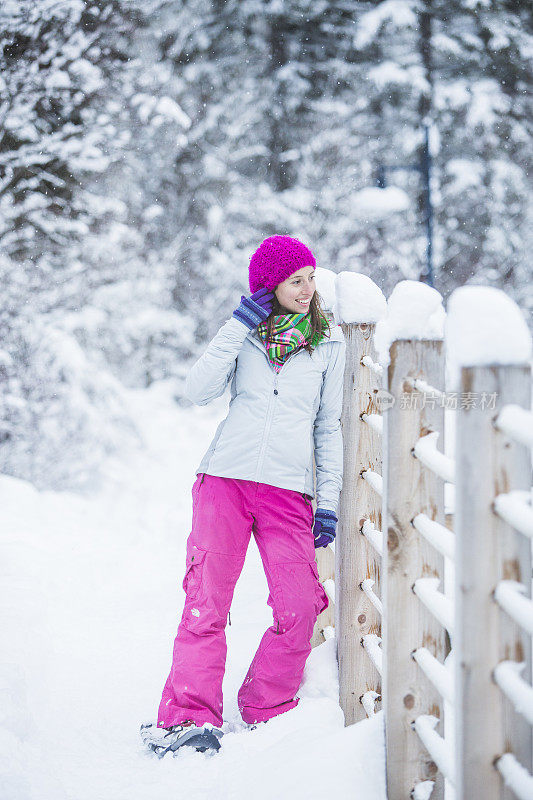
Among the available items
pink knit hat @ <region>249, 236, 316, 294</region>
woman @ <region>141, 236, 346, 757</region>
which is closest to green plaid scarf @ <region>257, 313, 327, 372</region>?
woman @ <region>141, 236, 346, 757</region>

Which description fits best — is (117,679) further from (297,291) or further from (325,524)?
(297,291)

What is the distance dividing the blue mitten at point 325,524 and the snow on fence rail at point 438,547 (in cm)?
7

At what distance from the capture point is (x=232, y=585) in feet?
8.96

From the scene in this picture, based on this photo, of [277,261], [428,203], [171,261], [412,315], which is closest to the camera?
[412,315]

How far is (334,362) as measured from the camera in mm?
2746

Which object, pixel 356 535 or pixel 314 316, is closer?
pixel 356 535

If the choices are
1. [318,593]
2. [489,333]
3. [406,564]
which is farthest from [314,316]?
[489,333]

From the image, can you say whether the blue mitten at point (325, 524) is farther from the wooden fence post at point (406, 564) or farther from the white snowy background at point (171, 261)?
the wooden fence post at point (406, 564)

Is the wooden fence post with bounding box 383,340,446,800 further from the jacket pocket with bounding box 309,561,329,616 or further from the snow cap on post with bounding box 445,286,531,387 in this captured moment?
the jacket pocket with bounding box 309,561,329,616

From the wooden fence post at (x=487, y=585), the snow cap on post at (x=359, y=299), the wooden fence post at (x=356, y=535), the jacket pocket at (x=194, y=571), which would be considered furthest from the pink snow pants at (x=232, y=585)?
the wooden fence post at (x=487, y=585)

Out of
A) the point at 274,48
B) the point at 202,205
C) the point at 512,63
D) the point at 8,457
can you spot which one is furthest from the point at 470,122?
the point at 8,457

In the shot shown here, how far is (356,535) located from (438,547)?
1.05 m

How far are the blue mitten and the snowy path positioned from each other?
0.58m

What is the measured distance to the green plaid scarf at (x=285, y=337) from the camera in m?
2.67
